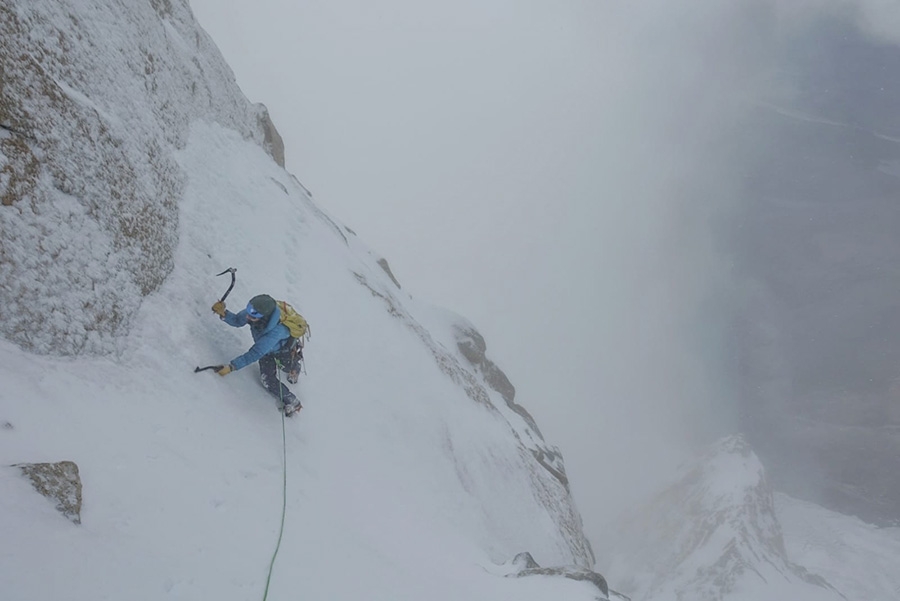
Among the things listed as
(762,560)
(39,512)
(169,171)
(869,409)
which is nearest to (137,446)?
(39,512)

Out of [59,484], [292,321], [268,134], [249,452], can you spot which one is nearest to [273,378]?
[292,321]

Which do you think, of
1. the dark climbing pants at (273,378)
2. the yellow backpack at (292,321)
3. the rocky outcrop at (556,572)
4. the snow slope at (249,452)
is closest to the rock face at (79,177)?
the snow slope at (249,452)

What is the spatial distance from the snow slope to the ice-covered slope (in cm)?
3

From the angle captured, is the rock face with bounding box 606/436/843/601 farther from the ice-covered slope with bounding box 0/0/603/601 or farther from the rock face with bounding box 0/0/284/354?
the rock face with bounding box 0/0/284/354

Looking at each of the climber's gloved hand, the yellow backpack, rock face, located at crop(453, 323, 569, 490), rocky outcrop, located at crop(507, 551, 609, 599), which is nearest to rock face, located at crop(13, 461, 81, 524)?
the climber's gloved hand

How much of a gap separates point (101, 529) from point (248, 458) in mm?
2924

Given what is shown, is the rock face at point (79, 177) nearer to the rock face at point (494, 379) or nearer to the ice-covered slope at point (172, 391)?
the ice-covered slope at point (172, 391)

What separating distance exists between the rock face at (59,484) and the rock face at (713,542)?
198 feet

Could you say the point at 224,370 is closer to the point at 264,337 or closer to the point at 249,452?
the point at 264,337

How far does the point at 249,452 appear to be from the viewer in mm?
7910

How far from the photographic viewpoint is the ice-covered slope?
5.22 m

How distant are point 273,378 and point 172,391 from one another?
2.02 metres

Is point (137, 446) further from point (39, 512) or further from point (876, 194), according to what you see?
point (876, 194)

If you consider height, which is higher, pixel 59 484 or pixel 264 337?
pixel 264 337
